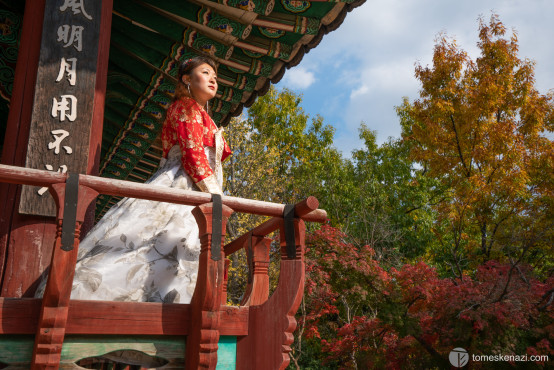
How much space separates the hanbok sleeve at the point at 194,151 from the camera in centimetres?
261

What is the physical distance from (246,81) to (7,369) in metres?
3.64

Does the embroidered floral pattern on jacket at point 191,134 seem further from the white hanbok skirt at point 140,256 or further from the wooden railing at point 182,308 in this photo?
the wooden railing at point 182,308

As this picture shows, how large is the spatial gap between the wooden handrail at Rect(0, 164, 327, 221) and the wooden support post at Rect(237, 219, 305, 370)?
0.12 metres

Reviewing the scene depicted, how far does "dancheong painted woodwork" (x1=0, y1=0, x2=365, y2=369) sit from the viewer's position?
5.30 ft

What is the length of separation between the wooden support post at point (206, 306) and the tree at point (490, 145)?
8.01 meters

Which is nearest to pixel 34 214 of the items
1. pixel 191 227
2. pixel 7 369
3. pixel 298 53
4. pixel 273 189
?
pixel 191 227

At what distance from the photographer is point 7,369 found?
5.14 feet

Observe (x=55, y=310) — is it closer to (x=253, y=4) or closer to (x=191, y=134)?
(x=191, y=134)

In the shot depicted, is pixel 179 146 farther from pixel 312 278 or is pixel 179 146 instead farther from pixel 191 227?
pixel 312 278

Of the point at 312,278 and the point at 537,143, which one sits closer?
the point at 312,278

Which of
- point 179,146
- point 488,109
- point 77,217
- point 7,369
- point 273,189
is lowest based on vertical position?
point 7,369

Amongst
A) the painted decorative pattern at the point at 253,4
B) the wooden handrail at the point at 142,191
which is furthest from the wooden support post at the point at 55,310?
the painted decorative pattern at the point at 253,4

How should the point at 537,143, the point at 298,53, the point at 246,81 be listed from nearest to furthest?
1. the point at 298,53
2. the point at 246,81
3. the point at 537,143

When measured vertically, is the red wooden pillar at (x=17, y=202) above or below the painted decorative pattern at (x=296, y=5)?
below
